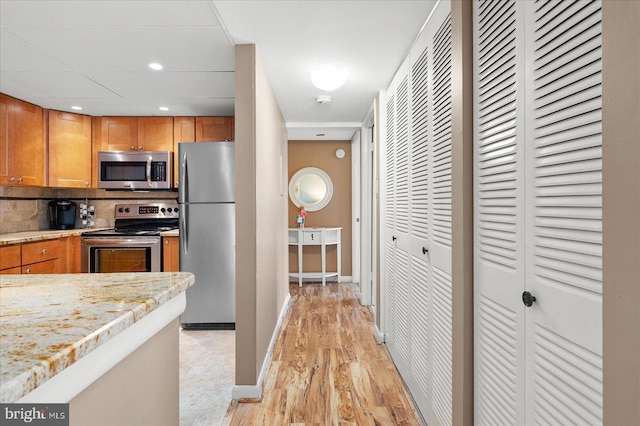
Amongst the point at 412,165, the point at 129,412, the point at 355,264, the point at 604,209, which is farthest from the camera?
the point at 355,264

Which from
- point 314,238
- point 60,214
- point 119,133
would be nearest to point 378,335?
point 314,238

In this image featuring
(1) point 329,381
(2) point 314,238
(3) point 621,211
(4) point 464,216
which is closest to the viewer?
(3) point 621,211

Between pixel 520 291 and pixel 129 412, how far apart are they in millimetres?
1106

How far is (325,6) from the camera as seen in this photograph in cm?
195

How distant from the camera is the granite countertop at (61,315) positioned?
57 cm

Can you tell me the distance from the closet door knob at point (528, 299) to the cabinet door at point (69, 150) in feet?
14.8

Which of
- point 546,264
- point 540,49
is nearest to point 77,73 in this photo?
point 540,49

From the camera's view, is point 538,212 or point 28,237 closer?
point 538,212

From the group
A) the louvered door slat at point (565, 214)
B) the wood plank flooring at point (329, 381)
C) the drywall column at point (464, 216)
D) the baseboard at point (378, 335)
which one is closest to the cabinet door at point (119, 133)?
the wood plank flooring at point (329, 381)

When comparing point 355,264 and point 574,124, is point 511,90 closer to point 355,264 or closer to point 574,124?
point 574,124

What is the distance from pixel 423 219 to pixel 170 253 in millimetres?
2780

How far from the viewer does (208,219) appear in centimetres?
359

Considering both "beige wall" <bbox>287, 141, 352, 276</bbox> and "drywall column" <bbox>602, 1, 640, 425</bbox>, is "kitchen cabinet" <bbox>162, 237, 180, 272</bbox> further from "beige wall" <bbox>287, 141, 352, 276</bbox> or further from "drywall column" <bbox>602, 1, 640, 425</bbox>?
"drywall column" <bbox>602, 1, 640, 425</bbox>

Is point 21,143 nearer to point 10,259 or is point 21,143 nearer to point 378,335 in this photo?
point 10,259
